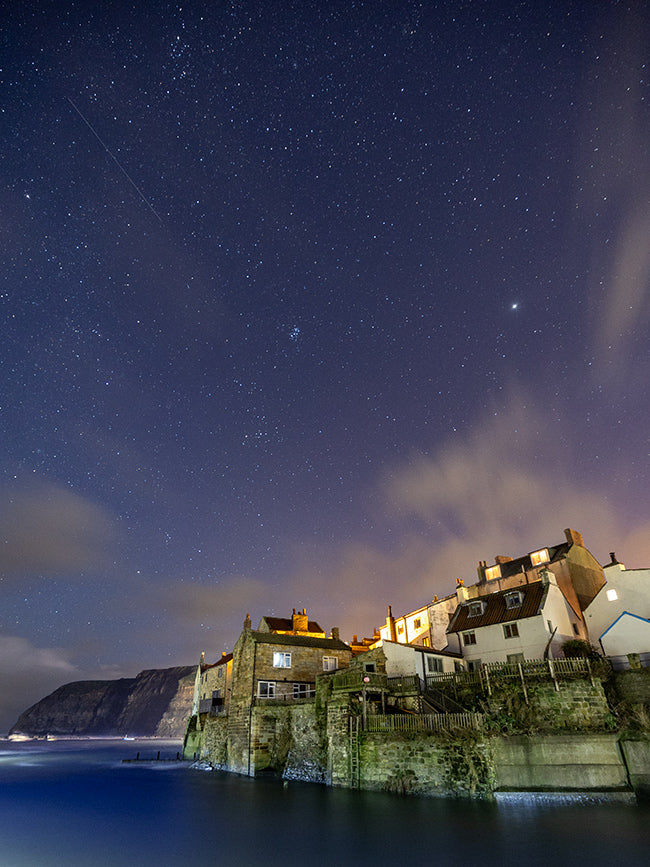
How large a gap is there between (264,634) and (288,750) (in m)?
11.2

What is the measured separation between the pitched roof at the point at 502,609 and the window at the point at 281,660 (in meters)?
17.0

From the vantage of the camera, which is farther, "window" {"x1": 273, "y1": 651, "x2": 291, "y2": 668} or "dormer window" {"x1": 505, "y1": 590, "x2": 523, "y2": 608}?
"window" {"x1": 273, "y1": 651, "x2": 291, "y2": 668}

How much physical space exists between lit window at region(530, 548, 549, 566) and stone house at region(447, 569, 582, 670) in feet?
25.2

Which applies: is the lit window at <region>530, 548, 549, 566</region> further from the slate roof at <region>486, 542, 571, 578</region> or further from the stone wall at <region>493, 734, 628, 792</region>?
the stone wall at <region>493, 734, 628, 792</region>

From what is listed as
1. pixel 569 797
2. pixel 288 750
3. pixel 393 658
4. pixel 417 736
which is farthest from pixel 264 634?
pixel 569 797

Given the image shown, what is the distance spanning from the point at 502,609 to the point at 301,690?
21822mm

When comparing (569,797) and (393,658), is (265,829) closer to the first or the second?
(569,797)

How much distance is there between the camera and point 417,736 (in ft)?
94.2

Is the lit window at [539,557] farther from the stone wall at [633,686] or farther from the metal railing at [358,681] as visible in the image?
the metal railing at [358,681]

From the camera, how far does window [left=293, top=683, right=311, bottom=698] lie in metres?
47.0

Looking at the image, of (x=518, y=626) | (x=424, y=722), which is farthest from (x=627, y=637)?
(x=424, y=722)

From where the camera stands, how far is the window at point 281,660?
→ 47.6 metres

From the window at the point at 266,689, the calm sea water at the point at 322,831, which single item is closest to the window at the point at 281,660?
the window at the point at 266,689

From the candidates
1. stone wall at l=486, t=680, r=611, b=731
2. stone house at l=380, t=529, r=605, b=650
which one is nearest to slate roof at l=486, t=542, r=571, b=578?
stone house at l=380, t=529, r=605, b=650
